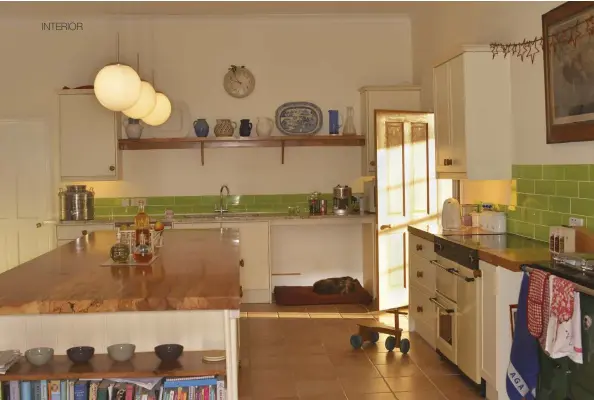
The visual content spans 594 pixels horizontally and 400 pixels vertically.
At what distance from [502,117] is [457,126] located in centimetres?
34

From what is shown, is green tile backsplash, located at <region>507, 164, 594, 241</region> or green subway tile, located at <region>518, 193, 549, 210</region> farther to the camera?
green subway tile, located at <region>518, 193, 549, 210</region>

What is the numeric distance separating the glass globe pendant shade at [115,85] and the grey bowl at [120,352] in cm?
145

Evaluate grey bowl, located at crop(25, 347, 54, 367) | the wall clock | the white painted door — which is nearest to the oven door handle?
grey bowl, located at crop(25, 347, 54, 367)

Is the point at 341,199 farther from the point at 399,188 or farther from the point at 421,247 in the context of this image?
the point at 421,247

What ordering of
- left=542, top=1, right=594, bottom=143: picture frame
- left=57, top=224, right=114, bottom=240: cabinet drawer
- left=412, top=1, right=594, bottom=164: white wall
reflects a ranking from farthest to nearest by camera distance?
left=57, top=224, right=114, bottom=240: cabinet drawer
left=412, top=1, right=594, bottom=164: white wall
left=542, top=1, right=594, bottom=143: picture frame

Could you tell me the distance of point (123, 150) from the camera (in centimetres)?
802

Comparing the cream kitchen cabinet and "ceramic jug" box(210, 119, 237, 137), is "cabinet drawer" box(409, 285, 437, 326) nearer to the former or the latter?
the cream kitchen cabinet

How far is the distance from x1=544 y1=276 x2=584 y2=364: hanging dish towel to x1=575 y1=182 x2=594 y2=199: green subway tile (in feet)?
3.44

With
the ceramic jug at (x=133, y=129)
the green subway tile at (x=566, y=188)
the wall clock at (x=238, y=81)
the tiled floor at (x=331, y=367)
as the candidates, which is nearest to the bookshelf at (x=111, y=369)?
the tiled floor at (x=331, y=367)

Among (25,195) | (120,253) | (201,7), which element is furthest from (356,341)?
(25,195)

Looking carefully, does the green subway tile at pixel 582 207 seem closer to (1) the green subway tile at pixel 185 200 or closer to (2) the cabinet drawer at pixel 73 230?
(1) the green subway tile at pixel 185 200

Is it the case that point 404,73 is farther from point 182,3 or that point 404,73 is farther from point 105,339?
point 105,339

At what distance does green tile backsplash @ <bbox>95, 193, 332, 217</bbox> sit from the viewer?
316 inches

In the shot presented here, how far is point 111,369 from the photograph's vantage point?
9.85 feet
